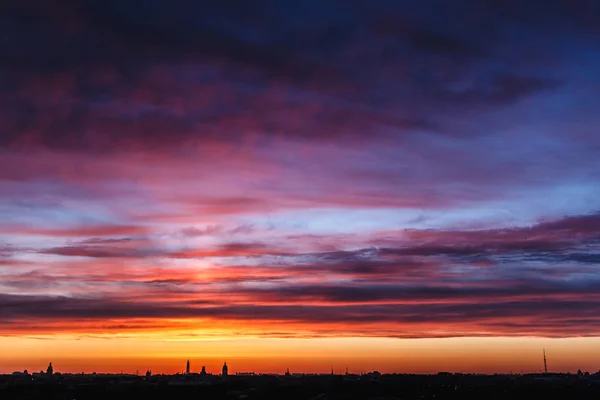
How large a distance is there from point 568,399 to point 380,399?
3258cm

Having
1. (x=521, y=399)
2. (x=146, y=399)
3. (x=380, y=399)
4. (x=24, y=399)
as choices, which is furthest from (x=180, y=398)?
(x=521, y=399)

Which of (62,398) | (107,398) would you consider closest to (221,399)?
(107,398)

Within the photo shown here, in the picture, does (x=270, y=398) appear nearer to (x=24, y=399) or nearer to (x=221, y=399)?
(x=221, y=399)

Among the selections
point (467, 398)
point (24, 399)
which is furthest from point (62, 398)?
point (467, 398)

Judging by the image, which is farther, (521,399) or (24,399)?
(521,399)

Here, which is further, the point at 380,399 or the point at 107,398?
the point at 107,398

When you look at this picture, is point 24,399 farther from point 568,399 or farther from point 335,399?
point 568,399

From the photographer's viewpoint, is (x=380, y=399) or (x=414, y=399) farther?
(x=414, y=399)

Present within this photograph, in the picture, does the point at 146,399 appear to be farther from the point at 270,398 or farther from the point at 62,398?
the point at 270,398

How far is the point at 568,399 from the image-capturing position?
378 feet

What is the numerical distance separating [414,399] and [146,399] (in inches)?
1888

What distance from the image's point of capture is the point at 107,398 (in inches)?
4734

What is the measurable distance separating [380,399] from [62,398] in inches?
2145

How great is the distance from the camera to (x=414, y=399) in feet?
395
